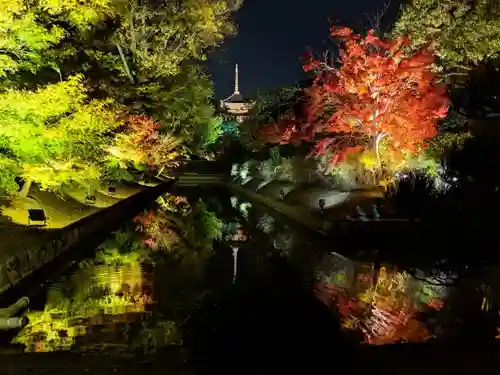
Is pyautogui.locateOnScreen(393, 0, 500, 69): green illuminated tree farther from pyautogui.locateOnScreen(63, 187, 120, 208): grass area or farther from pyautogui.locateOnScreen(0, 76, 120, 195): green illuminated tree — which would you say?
pyautogui.locateOnScreen(0, 76, 120, 195): green illuminated tree

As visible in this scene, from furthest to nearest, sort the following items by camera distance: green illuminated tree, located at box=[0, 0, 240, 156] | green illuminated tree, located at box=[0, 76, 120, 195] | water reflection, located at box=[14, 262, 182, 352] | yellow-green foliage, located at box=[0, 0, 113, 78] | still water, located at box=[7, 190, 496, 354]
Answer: green illuminated tree, located at box=[0, 0, 240, 156] → green illuminated tree, located at box=[0, 76, 120, 195] → yellow-green foliage, located at box=[0, 0, 113, 78] → still water, located at box=[7, 190, 496, 354] → water reflection, located at box=[14, 262, 182, 352]

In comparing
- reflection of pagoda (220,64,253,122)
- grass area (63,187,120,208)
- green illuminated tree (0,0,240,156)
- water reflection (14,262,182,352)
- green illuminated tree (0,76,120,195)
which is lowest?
water reflection (14,262,182,352)

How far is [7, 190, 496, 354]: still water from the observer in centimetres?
1005

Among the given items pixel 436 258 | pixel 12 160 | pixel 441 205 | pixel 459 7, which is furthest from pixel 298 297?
pixel 459 7

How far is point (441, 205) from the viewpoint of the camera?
74.7 feet

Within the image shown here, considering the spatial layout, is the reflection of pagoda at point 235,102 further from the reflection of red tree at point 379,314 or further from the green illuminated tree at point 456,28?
the reflection of red tree at point 379,314

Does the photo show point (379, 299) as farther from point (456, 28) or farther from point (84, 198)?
point (456, 28)

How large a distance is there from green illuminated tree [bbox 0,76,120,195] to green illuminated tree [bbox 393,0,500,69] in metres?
22.9

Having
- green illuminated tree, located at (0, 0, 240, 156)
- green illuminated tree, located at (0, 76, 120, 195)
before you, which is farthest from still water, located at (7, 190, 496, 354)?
green illuminated tree, located at (0, 0, 240, 156)

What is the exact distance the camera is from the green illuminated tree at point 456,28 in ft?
108

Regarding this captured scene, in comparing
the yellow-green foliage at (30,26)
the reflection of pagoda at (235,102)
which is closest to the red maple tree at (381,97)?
the yellow-green foliage at (30,26)

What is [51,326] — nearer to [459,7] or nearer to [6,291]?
[6,291]

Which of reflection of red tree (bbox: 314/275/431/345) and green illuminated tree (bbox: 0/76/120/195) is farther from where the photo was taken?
green illuminated tree (bbox: 0/76/120/195)

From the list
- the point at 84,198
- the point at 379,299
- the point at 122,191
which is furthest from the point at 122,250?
the point at 122,191
